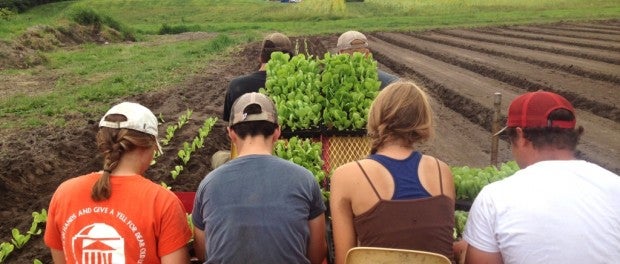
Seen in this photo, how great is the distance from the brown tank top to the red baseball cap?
484 millimetres

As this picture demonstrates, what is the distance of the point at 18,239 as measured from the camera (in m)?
6.07

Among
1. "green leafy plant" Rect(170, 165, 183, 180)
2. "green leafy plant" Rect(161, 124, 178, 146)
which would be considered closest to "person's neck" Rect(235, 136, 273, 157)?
"green leafy plant" Rect(170, 165, 183, 180)

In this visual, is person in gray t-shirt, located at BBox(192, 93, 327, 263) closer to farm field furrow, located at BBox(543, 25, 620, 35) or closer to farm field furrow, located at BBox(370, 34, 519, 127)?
farm field furrow, located at BBox(370, 34, 519, 127)

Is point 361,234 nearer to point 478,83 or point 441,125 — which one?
point 441,125

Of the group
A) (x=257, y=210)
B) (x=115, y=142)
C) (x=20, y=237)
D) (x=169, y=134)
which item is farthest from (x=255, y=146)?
(x=169, y=134)

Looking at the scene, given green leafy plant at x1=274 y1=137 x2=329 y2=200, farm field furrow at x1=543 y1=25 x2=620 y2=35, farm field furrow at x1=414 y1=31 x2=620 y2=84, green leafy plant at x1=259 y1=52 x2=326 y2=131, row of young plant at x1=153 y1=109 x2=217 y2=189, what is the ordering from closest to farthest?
green leafy plant at x1=274 y1=137 x2=329 y2=200 < green leafy plant at x1=259 y1=52 x2=326 y2=131 < row of young plant at x1=153 y1=109 x2=217 y2=189 < farm field furrow at x1=414 y1=31 x2=620 y2=84 < farm field furrow at x1=543 y1=25 x2=620 y2=35

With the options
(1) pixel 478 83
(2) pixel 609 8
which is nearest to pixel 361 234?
(1) pixel 478 83

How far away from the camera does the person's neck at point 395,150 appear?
301cm

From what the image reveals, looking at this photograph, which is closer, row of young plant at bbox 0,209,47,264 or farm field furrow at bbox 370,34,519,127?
row of young plant at bbox 0,209,47,264

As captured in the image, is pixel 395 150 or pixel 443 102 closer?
pixel 395 150

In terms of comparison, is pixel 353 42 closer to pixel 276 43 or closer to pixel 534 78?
pixel 276 43

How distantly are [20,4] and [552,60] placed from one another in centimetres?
4515

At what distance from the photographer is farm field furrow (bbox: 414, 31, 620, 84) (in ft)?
55.7

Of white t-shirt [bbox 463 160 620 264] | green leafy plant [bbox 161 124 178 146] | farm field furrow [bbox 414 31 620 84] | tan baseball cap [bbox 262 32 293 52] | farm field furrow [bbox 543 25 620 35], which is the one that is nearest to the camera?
white t-shirt [bbox 463 160 620 264]
